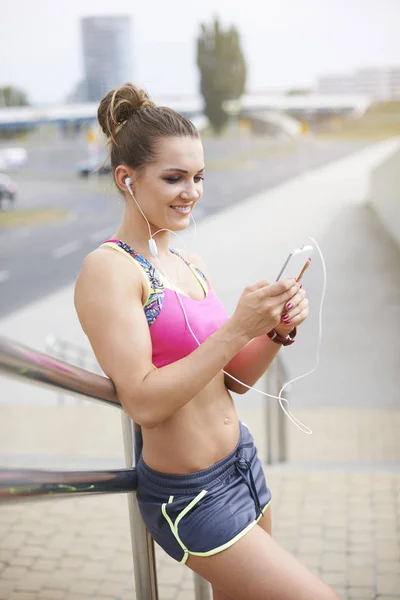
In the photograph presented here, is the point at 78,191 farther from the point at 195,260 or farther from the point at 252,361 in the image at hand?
the point at 252,361

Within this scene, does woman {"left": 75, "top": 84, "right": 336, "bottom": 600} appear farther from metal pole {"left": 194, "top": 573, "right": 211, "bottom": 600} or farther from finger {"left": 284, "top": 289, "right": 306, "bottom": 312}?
metal pole {"left": 194, "top": 573, "right": 211, "bottom": 600}

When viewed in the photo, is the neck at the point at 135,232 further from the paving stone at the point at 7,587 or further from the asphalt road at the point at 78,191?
the asphalt road at the point at 78,191

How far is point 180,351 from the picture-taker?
4.20 feet

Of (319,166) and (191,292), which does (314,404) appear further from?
(319,166)

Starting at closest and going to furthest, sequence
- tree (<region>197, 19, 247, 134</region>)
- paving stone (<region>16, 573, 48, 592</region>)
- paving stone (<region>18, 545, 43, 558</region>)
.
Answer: paving stone (<region>16, 573, 48, 592</region>), paving stone (<region>18, 545, 43, 558</region>), tree (<region>197, 19, 247, 134</region>)

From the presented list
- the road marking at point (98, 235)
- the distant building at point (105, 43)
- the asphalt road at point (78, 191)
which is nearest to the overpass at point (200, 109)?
the distant building at point (105, 43)

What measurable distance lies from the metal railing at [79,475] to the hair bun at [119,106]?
1.43ft

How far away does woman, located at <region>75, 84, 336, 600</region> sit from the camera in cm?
118

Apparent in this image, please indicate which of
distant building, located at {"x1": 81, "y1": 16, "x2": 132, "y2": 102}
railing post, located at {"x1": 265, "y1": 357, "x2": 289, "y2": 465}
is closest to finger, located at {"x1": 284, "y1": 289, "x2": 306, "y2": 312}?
railing post, located at {"x1": 265, "y1": 357, "x2": 289, "y2": 465}

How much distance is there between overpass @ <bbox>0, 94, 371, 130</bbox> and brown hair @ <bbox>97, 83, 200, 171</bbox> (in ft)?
60.5

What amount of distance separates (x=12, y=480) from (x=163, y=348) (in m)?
0.32

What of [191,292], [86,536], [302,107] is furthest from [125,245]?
[302,107]

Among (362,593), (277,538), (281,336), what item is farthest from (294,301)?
(277,538)

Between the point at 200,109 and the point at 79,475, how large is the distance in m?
19.3
